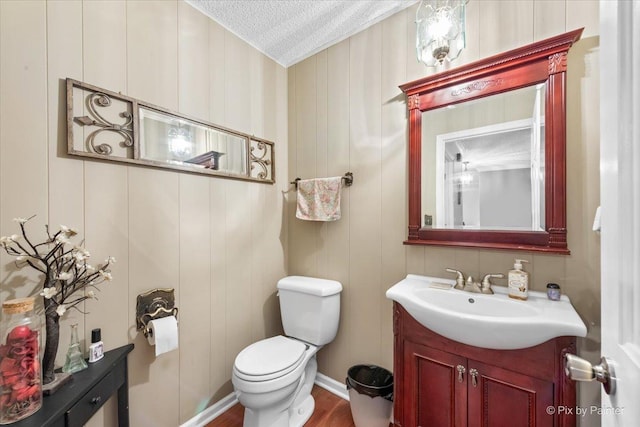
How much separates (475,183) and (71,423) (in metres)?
1.94

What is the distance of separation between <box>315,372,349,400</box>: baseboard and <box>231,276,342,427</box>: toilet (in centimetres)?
10

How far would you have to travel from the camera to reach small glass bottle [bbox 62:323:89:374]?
1035 millimetres

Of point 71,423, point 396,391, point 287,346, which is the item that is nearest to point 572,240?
point 396,391

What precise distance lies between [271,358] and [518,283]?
50.8 inches

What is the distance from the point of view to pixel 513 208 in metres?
1.25

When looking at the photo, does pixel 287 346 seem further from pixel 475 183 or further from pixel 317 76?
pixel 317 76

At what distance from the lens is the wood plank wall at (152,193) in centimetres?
100

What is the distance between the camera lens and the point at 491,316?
104 centimetres

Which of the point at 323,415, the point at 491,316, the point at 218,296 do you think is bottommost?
the point at 323,415

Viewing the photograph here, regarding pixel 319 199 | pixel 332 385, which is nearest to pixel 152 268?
pixel 319 199

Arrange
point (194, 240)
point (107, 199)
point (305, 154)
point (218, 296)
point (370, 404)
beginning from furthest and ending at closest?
point (305, 154) → point (218, 296) → point (194, 240) → point (370, 404) → point (107, 199)

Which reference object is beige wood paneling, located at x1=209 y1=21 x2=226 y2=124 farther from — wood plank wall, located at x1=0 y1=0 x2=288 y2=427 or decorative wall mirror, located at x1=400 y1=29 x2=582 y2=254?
decorative wall mirror, located at x1=400 y1=29 x2=582 y2=254

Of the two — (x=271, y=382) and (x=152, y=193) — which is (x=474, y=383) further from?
(x=152, y=193)

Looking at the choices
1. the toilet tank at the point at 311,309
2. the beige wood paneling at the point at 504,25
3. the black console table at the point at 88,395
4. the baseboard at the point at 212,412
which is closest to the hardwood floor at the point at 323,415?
the baseboard at the point at 212,412
